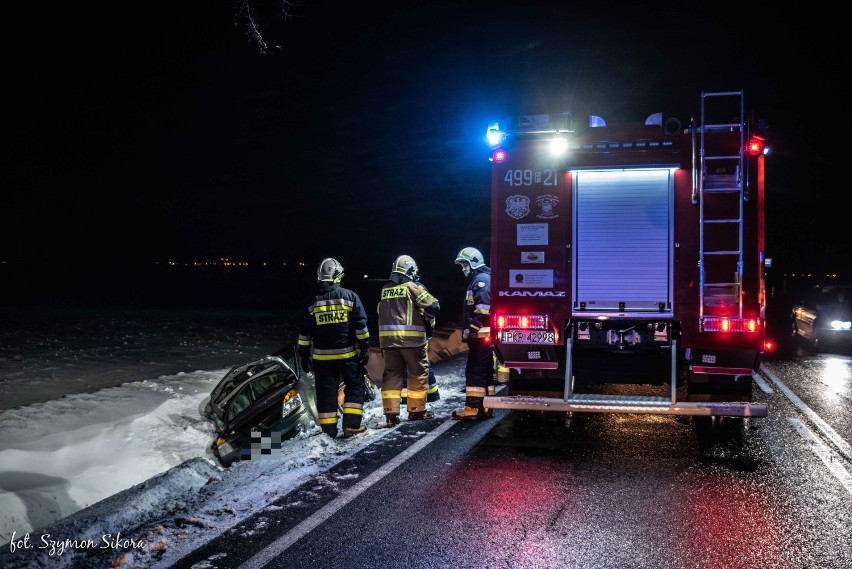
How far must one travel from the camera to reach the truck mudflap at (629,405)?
5.71m

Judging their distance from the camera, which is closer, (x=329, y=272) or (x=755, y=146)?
(x=755, y=146)

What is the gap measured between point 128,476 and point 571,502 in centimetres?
358

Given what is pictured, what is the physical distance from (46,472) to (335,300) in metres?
2.99

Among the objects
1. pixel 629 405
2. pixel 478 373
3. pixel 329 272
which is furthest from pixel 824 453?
pixel 329 272

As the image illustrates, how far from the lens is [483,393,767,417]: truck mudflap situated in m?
5.71

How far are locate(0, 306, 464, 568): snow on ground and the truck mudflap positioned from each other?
61.1 inches

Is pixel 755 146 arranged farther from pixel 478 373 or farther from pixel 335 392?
pixel 335 392

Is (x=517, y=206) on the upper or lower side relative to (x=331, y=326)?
upper

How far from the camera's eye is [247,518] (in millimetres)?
4254

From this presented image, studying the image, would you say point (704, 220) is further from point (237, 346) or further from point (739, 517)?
point (237, 346)

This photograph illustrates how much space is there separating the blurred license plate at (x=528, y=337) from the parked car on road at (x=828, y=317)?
38.6ft

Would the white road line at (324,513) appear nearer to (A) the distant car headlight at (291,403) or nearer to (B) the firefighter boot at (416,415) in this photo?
(B) the firefighter boot at (416,415)

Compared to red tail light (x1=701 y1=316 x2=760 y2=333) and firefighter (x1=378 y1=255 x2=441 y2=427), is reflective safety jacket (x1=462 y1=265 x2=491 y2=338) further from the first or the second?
red tail light (x1=701 y1=316 x2=760 y2=333)

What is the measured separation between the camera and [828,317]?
1503 cm
